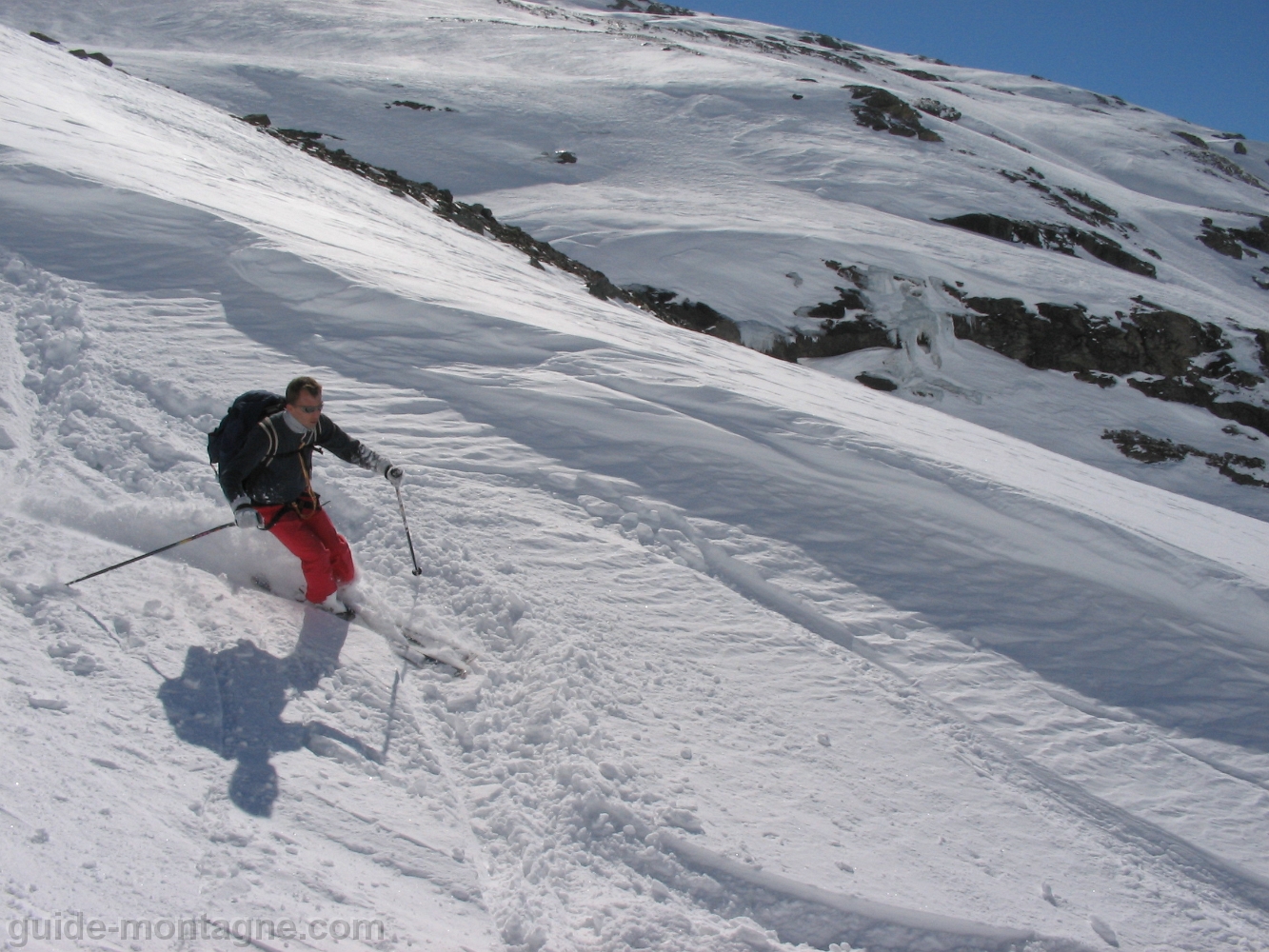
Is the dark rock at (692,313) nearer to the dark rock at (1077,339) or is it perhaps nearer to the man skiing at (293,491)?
the dark rock at (1077,339)

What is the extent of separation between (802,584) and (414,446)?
2.96 meters

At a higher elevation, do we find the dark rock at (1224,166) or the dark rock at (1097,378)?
the dark rock at (1224,166)

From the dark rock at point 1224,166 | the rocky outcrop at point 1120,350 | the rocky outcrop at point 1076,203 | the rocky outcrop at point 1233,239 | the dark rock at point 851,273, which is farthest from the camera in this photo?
the dark rock at point 1224,166

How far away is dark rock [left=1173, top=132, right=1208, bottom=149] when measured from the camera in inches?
1988

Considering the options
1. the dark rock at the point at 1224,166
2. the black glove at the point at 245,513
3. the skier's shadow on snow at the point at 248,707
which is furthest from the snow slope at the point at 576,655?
the dark rock at the point at 1224,166

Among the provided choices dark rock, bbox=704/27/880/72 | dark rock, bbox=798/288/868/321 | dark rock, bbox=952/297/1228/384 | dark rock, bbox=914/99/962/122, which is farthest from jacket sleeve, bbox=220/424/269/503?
dark rock, bbox=704/27/880/72

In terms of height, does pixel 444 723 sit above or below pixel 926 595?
below

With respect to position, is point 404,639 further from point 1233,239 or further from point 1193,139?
point 1193,139

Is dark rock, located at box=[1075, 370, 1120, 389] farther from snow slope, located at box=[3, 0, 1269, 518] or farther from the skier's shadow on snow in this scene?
the skier's shadow on snow

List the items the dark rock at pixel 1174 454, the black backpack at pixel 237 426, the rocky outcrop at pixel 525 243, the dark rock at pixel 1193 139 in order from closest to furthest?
the black backpack at pixel 237 426
the rocky outcrop at pixel 525 243
the dark rock at pixel 1174 454
the dark rock at pixel 1193 139

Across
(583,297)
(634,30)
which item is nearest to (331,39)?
(634,30)

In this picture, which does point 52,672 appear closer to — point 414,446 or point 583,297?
point 414,446

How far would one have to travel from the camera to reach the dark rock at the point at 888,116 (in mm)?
33812

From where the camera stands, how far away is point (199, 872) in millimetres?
Result: 2637
